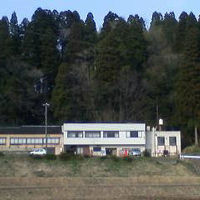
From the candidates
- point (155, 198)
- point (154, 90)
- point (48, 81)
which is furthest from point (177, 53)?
point (155, 198)

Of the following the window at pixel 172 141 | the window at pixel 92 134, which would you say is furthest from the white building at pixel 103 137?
the window at pixel 172 141

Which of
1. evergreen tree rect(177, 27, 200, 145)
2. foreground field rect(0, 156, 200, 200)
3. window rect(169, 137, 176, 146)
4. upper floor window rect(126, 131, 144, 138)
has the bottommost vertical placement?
foreground field rect(0, 156, 200, 200)

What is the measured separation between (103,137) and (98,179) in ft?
59.1

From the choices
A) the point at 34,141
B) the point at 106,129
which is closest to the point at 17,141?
the point at 34,141

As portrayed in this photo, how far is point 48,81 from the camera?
2451 inches

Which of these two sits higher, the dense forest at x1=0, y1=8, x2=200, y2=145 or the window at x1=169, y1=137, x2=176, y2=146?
the dense forest at x1=0, y1=8, x2=200, y2=145

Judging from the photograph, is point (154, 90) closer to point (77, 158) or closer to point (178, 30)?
point (178, 30)

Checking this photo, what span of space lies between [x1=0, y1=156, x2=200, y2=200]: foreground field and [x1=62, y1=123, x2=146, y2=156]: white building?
1340cm

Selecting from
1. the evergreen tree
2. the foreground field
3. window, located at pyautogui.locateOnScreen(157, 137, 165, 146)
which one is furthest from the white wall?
the foreground field

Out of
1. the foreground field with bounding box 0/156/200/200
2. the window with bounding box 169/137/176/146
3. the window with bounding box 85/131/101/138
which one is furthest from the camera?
the window with bounding box 169/137/176/146

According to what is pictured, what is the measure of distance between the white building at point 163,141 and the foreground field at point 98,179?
13503 mm

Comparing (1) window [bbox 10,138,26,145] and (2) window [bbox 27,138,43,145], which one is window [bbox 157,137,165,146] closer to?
(2) window [bbox 27,138,43,145]

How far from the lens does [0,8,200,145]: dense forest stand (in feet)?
181

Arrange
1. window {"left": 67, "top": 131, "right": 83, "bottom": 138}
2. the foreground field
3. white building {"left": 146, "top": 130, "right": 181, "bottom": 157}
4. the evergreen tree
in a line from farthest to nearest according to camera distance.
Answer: white building {"left": 146, "top": 130, "right": 181, "bottom": 157}, the evergreen tree, window {"left": 67, "top": 131, "right": 83, "bottom": 138}, the foreground field
